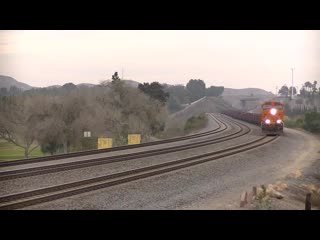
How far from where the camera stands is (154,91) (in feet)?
158

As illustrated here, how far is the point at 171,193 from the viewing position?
11328 mm

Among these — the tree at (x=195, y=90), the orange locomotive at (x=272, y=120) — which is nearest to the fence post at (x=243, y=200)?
the orange locomotive at (x=272, y=120)

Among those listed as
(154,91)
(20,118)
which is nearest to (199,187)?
(20,118)

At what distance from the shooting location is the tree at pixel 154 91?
47875 mm

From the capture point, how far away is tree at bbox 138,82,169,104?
157 ft

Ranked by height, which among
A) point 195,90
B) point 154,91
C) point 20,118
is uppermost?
point 195,90

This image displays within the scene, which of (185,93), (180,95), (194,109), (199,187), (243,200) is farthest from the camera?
(194,109)

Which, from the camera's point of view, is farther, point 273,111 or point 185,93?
point 185,93

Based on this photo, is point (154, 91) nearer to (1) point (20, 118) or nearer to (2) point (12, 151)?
(1) point (20, 118)

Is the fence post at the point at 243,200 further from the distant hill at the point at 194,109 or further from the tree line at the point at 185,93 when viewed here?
the tree line at the point at 185,93

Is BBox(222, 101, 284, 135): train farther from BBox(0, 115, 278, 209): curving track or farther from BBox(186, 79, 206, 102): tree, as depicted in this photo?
BBox(186, 79, 206, 102): tree

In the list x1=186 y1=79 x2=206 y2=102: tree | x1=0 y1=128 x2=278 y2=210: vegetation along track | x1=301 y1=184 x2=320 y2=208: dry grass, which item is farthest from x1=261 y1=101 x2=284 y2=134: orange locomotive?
x1=186 y1=79 x2=206 y2=102: tree
